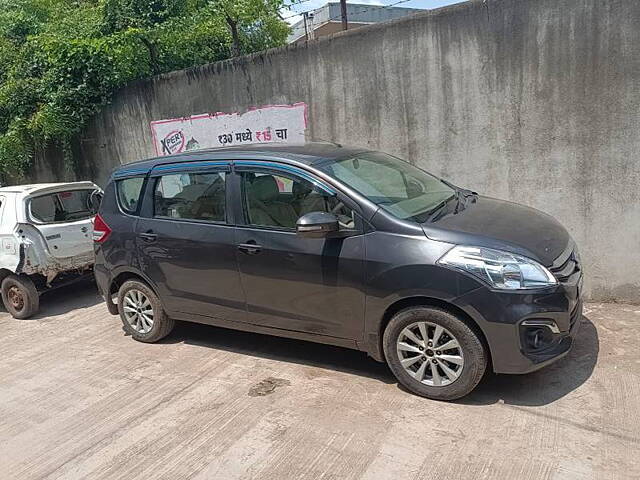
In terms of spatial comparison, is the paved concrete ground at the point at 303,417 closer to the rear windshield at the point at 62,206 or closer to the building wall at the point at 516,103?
the building wall at the point at 516,103

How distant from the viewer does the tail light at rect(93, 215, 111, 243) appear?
5.02m

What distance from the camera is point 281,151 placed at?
169 inches

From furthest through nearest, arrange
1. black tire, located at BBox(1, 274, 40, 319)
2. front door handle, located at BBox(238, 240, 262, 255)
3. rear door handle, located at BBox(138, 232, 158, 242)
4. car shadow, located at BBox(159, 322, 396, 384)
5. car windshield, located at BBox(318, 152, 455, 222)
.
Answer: black tire, located at BBox(1, 274, 40, 319) < rear door handle, located at BBox(138, 232, 158, 242) < car shadow, located at BBox(159, 322, 396, 384) < front door handle, located at BBox(238, 240, 262, 255) < car windshield, located at BBox(318, 152, 455, 222)

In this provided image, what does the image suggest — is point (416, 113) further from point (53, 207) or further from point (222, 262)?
point (53, 207)

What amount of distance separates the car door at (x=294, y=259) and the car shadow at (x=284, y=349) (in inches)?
17.1

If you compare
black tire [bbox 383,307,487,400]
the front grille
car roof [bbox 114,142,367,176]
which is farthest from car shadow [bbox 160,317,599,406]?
car roof [bbox 114,142,367,176]

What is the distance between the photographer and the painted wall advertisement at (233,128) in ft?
22.1

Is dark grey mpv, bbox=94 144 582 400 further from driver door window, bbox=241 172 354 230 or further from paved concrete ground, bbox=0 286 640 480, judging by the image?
paved concrete ground, bbox=0 286 640 480

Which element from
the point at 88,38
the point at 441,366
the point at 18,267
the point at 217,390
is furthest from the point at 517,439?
the point at 88,38

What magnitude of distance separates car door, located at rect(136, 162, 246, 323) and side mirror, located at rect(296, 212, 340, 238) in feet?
2.57

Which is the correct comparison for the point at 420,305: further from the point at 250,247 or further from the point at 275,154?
the point at 275,154

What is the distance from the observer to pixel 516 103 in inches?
204

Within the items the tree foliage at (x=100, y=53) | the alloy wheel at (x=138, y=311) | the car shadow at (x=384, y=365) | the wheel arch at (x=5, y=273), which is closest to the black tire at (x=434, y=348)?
the car shadow at (x=384, y=365)

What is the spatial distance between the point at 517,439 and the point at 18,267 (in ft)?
18.1
